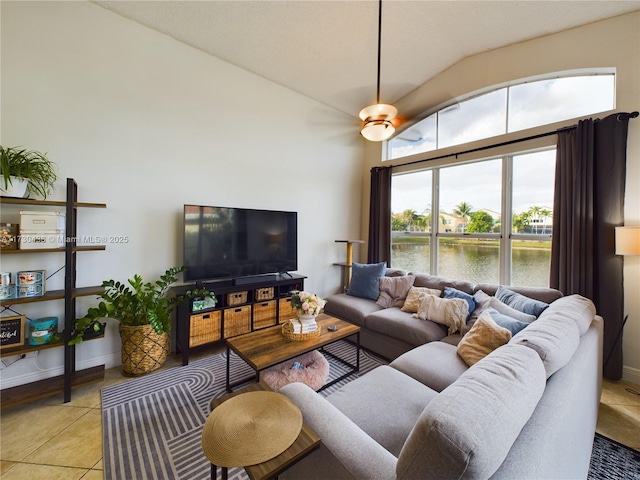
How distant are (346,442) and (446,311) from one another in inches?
77.6

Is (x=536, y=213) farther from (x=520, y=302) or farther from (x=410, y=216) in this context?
(x=410, y=216)

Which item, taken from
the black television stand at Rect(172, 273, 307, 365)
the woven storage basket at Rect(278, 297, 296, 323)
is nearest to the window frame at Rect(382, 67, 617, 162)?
the black television stand at Rect(172, 273, 307, 365)

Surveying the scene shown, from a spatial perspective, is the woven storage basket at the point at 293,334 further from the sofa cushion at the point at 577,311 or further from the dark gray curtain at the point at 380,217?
the dark gray curtain at the point at 380,217

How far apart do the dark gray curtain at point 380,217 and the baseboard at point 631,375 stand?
8.52 feet

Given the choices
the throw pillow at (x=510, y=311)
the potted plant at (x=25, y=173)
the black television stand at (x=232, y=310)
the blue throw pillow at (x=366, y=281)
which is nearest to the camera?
the potted plant at (x=25, y=173)

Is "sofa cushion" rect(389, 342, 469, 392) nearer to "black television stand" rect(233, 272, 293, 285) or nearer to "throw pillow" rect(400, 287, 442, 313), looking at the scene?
"throw pillow" rect(400, 287, 442, 313)

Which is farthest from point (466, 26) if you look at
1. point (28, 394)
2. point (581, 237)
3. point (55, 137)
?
point (28, 394)

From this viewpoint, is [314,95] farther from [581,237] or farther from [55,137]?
[581,237]

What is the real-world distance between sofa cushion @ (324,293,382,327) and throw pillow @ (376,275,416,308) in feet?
0.44

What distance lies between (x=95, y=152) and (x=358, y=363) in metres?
3.16

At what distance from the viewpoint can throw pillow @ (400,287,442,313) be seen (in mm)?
2830

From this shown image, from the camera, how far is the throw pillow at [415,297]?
283cm

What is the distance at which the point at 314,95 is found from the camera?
3.80m

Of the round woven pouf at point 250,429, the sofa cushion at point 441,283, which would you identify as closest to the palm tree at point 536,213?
the sofa cushion at point 441,283
